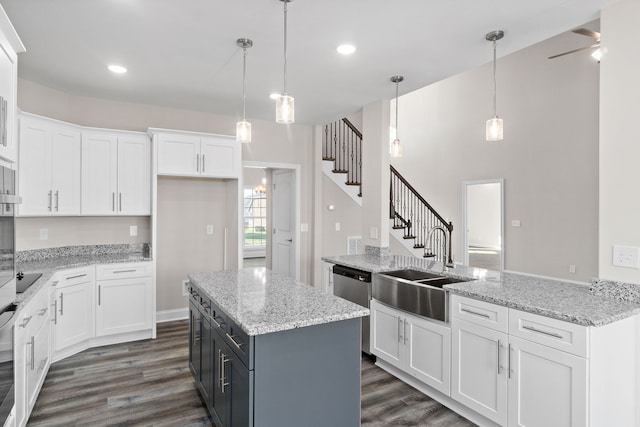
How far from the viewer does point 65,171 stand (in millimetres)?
3816

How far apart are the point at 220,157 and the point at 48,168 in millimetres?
1767

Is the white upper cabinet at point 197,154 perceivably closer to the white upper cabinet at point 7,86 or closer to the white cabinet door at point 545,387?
the white upper cabinet at point 7,86

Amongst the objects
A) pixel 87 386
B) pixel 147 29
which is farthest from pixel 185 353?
pixel 147 29

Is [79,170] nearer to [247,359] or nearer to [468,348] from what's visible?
[247,359]

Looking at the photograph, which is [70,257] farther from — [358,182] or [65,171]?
[358,182]

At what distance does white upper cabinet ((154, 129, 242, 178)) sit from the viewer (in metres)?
4.30

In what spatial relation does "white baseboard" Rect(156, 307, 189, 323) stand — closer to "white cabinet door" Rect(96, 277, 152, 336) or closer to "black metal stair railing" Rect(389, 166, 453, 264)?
"white cabinet door" Rect(96, 277, 152, 336)

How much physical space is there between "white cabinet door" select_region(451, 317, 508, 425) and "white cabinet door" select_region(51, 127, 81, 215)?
12.7 feet

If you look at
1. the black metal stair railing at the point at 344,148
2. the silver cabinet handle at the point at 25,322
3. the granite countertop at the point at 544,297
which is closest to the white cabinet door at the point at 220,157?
the black metal stair railing at the point at 344,148

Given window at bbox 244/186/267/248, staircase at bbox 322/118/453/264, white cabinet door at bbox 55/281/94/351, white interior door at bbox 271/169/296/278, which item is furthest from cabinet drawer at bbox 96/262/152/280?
window at bbox 244/186/267/248

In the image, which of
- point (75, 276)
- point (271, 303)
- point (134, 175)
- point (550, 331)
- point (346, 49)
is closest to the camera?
point (550, 331)

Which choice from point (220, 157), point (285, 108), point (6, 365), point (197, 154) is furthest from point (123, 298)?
point (285, 108)

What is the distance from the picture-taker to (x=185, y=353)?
377 cm

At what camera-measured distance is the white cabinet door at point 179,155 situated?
429 centimetres
